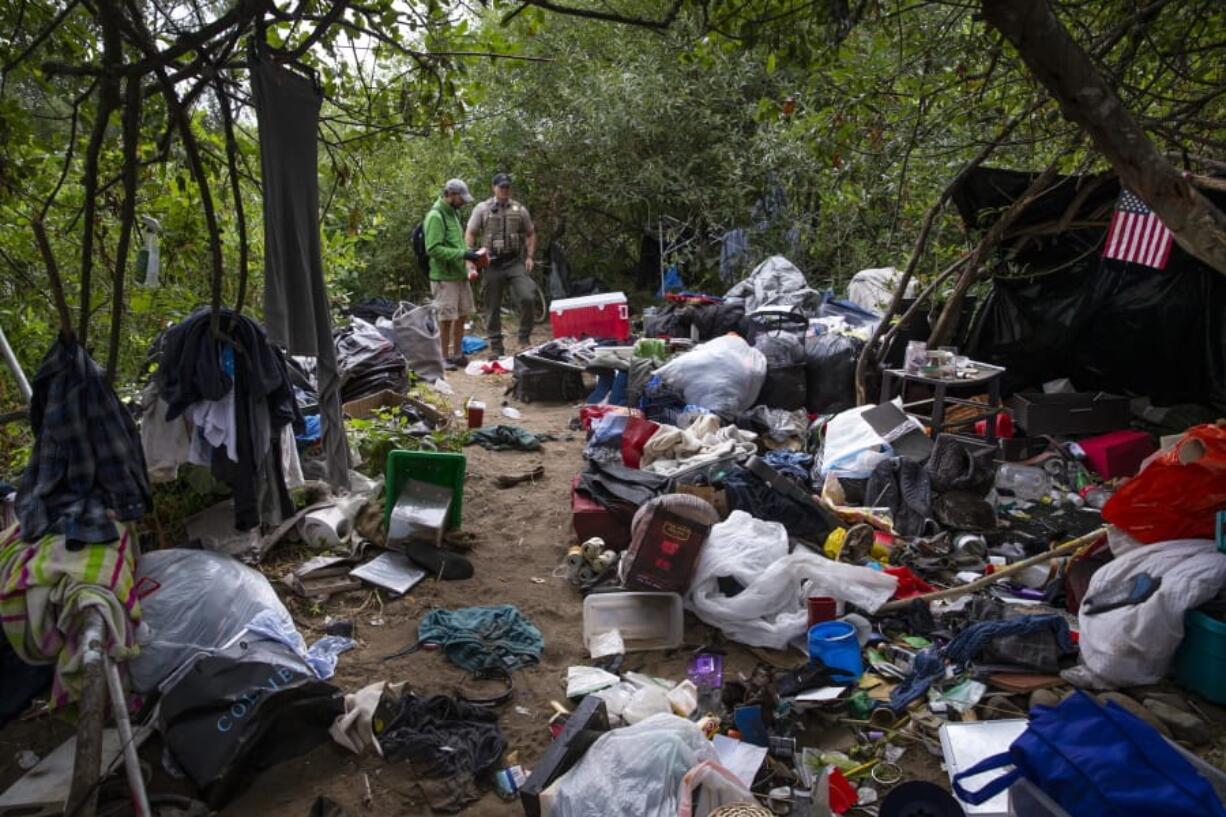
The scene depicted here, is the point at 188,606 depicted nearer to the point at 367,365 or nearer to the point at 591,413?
the point at 367,365

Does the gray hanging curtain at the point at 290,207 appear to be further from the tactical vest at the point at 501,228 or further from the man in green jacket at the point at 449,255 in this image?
the tactical vest at the point at 501,228

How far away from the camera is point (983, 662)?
3773 millimetres

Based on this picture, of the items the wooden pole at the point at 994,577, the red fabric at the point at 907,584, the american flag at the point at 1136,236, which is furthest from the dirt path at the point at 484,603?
the american flag at the point at 1136,236

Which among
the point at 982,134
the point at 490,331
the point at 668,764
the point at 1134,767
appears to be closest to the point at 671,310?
the point at 490,331

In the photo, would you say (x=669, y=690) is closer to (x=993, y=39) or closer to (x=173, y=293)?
(x=993, y=39)

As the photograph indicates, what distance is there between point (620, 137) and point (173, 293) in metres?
7.88

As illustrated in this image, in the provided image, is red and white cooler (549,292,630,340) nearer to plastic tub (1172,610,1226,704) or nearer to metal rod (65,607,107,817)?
plastic tub (1172,610,1226,704)

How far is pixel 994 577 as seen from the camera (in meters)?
4.30

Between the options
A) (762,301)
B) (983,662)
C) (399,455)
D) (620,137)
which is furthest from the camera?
(620,137)

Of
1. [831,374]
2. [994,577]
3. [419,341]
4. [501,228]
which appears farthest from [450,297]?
[994,577]

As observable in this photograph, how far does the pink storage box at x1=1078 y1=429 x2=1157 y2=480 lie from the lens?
5.89m

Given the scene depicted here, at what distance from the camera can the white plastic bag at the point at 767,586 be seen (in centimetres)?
407

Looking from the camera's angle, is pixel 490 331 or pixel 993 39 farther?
pixel 490 331

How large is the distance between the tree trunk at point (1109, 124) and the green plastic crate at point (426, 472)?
140 inches
